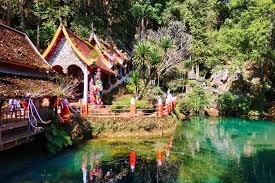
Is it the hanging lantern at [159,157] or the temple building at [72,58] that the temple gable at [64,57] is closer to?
the temple building at [72,58]

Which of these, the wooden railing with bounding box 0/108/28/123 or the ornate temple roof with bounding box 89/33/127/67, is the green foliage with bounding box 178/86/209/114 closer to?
the ornate temple roof with bounding box 89/33/127/67

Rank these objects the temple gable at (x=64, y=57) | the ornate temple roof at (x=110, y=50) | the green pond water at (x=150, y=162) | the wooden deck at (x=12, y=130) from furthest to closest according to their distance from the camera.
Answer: the ornate temple roof at (x=110, y=50)
the temple gable at (x=64, y=57)
the wooden deck at (x=12, y=130)
the green pond water at (x=150, y=162)

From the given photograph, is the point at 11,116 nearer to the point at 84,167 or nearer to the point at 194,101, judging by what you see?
the point at 84,167

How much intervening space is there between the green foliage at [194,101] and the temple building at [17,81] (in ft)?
73.4

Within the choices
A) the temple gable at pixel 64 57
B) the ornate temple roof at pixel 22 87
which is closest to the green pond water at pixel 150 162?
the ornate temple roof at pixel 22 87

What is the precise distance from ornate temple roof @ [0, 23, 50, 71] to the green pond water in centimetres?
493

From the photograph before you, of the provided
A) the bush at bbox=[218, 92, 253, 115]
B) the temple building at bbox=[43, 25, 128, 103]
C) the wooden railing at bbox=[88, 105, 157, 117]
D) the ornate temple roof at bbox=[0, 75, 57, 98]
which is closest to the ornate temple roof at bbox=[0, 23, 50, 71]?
the ornate temple roof at bbox=[0, 75, 57, 98]

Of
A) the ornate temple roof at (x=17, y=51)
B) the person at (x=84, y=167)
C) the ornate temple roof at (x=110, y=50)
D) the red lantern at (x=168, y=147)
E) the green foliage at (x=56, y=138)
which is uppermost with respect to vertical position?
the ornate temple roof at (x=110, y=50)

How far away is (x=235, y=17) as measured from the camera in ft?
149

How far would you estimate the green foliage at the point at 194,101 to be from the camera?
44312 millimetres

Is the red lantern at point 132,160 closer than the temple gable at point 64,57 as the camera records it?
Yes

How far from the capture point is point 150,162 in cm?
2039

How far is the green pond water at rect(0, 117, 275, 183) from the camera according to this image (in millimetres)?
17562

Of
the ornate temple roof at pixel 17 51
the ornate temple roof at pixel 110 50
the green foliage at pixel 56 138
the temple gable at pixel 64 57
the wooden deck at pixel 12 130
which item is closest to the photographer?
the wooden deck at pixel 12 130
